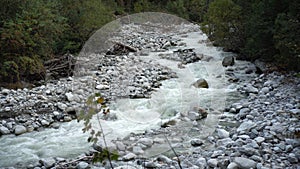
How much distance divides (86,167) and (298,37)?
158 inches

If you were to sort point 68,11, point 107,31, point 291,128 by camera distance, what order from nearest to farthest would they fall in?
point 291,128 → point 68,11 → point 107,31

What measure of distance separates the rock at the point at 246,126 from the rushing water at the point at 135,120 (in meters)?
0.39

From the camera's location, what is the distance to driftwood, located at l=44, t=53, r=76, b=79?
6977 millimetres

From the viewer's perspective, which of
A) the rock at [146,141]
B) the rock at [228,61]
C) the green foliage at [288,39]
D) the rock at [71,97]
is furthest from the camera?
the rock at [228,61]

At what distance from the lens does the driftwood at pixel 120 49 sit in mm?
9031

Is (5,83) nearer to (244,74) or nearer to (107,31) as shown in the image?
(107,31)

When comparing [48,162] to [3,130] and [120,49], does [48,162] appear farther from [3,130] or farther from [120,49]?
[120,49]

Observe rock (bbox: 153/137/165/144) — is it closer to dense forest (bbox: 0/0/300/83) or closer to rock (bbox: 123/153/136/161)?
rock (bbox: 123/153/136/161)

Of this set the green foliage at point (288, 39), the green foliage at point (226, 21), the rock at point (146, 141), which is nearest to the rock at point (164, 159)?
the rock at point (146, 141)

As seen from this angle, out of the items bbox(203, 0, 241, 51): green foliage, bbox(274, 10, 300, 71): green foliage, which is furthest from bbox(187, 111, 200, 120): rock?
bbox(203, 0, 241, 51): green foliage

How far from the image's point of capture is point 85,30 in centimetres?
907

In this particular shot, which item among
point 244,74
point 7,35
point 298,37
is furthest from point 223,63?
point 7,35

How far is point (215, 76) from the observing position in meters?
7.09

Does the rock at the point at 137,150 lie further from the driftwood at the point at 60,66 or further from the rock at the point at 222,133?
the driftwood at the point at 60,66
